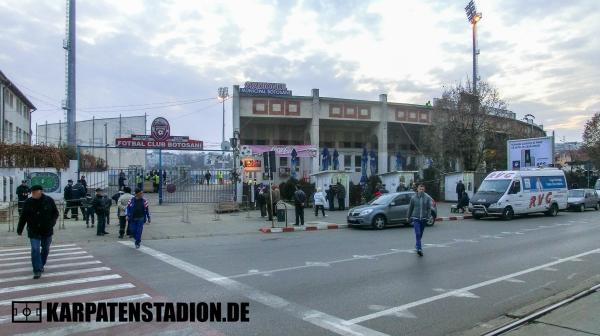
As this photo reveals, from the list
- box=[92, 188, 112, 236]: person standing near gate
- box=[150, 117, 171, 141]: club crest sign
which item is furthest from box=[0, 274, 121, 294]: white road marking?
box=[150, 117, 171, 141]: club crest sign

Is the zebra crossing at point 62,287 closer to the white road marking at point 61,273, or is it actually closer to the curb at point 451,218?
the white road marking at point 61,273

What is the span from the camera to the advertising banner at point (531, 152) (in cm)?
3061

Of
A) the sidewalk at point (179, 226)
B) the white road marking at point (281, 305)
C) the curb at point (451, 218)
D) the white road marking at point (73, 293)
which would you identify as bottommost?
the curb at point (451, 218)

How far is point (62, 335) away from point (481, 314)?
534 centimetres

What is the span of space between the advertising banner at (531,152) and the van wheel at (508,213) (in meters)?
9.89

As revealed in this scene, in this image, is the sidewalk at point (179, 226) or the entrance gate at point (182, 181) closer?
the sidewalk at point (179, 226)

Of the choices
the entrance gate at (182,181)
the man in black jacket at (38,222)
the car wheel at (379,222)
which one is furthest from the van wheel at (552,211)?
the man in black jacket at (38,222)

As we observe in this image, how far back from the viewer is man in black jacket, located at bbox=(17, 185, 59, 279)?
892 cm

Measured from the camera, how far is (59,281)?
855cm

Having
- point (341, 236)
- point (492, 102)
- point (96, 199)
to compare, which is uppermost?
point (492, 102)

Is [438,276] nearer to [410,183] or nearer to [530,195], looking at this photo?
[530,195]

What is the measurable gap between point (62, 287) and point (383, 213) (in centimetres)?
1289

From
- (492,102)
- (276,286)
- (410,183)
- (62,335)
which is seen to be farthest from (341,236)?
(492,102)

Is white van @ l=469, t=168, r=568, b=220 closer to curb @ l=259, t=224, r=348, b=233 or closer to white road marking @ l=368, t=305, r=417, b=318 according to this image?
curb @ l=259, t=224, r=348, b=233
